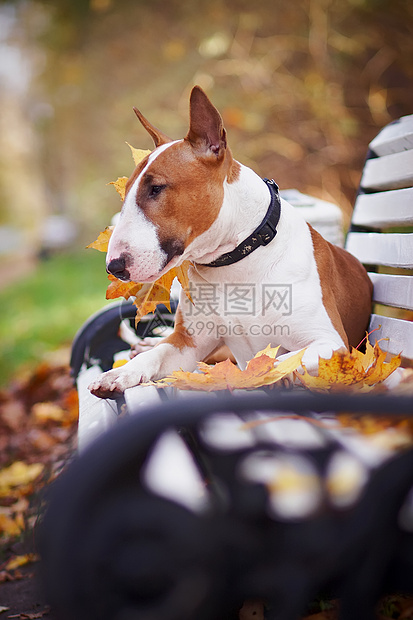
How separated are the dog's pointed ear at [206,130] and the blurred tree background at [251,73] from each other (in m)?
4.59

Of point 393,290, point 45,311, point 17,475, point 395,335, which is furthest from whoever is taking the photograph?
point 45,311

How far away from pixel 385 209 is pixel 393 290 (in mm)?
386

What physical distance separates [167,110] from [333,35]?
2376 millimetres

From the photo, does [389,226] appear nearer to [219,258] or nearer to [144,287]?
[219,258]

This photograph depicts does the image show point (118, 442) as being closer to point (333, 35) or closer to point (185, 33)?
point (333, 35)

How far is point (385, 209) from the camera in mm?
2406

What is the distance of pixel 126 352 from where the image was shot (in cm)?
245

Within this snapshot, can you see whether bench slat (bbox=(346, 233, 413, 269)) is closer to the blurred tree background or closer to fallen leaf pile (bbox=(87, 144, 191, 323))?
fallen leaf pile (bbox=(87, 144, 191, 323))

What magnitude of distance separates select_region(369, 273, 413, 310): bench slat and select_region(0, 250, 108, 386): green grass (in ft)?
11.4

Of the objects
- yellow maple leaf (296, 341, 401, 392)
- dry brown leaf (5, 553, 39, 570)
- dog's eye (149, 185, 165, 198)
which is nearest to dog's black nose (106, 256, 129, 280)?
dog's eye (149, 185, 165, 198)

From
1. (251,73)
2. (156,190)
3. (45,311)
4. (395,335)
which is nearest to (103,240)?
(156,190)

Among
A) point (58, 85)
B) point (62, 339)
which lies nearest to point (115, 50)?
point (58, 85)

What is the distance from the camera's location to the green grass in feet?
18.4

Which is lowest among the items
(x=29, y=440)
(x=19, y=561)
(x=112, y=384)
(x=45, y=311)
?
(x=45, y=311)
